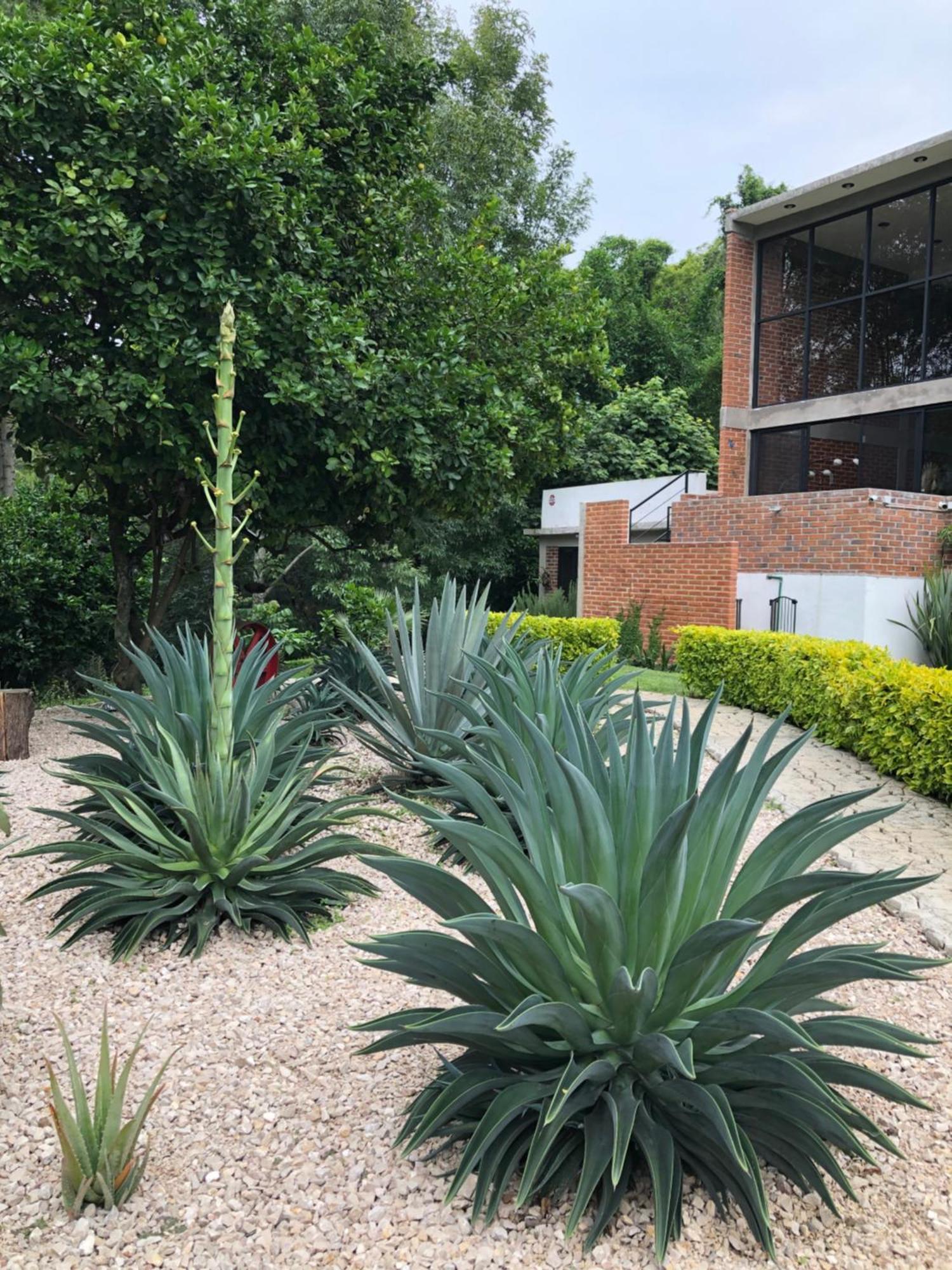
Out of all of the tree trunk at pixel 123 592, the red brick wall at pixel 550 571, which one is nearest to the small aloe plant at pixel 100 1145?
the tree trunk at pixel 123 592

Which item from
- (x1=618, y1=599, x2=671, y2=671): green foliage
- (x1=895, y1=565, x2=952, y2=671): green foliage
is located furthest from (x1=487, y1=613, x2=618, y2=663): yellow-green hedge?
(x1=895, y1=565, x2=952, y2=671): green foliage

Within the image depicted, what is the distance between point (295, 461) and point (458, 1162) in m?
6.68

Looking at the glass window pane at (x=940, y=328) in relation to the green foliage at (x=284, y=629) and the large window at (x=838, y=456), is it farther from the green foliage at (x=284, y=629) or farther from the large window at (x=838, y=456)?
the green foliage at (x=284, y=629)

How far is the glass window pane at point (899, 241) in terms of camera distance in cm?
1673

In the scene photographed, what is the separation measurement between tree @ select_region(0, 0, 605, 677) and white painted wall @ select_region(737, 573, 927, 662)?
5330mm

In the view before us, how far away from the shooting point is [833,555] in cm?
1284

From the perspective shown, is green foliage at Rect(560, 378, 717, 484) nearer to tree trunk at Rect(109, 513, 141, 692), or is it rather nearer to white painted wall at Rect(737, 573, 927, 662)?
white painted wall at Rect(737, 573, 927, 662)

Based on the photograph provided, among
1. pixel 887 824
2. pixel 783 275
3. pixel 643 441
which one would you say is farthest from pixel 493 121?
pixel 887 824

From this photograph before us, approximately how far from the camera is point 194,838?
12.0 feet

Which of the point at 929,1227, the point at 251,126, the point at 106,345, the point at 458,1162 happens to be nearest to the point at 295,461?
the point at 106,345

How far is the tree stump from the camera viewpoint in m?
7.24

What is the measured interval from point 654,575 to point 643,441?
38.1 feet

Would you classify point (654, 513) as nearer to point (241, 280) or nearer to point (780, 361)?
point (780, 361)

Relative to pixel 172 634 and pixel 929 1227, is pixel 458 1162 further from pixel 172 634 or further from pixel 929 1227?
pixel 172 634
